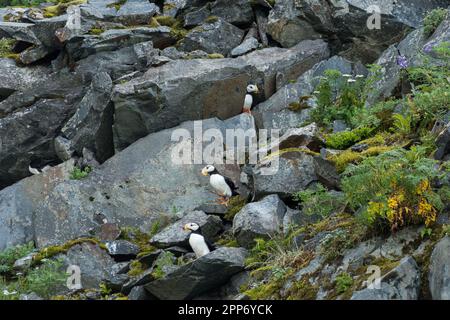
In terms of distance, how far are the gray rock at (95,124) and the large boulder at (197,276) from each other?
22.4 ft

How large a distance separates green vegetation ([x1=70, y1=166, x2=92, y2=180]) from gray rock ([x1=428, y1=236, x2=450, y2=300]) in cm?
922

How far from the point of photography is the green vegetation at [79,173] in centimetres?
1829

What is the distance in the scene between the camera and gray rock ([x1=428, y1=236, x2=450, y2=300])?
10.0 metres

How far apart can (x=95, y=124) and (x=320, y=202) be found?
22.2 ft

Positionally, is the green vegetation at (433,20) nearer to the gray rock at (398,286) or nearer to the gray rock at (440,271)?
the gray rock at (440,271)

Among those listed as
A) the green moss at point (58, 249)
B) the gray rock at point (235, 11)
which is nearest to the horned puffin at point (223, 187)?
the green moss at point (58, 249)

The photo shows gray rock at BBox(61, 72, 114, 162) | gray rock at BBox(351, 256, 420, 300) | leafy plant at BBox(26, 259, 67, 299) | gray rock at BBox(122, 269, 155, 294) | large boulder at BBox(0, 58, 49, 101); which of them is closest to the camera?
gray rock at BBox(351, 256, 420, 300)

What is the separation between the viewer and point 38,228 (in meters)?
17.2

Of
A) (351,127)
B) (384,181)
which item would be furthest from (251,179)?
(384,181)

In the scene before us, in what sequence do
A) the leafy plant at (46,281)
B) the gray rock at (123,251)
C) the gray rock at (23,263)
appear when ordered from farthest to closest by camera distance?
the gray rock at (123,251) < the gray rock at (23,263) < the leafy plant at (46,281)

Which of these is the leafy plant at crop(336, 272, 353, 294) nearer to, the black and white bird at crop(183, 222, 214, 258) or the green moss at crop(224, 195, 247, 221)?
the black and white bird at crop(183, 222, 214, 258)

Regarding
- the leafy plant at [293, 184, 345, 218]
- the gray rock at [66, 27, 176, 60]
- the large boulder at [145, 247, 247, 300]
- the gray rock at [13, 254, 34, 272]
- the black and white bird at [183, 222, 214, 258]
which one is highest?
the gray rock at [66, 27, 176, 60]

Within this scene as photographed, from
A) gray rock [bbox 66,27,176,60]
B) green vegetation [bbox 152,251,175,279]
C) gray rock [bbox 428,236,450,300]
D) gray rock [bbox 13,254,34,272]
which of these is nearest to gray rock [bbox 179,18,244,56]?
gray rock [bbox 66,27,176,60]

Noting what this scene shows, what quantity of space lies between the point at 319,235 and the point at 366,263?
1663 mm
